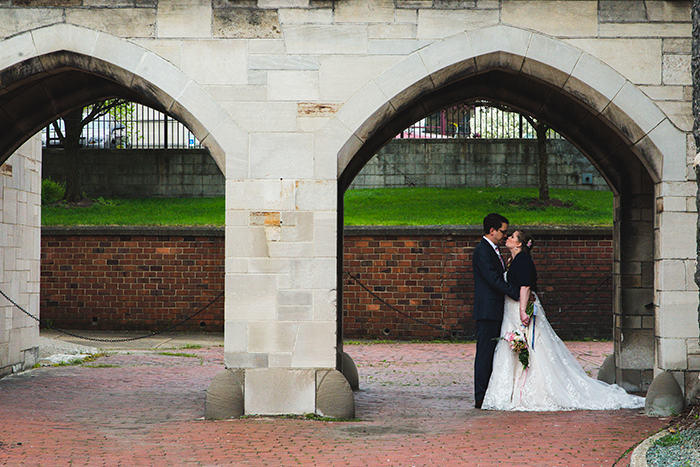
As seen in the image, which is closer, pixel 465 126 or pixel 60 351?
pixel 60 351

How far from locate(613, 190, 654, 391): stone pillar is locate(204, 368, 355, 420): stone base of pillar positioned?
10.8 feet

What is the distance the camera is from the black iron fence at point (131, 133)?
65.9 ft

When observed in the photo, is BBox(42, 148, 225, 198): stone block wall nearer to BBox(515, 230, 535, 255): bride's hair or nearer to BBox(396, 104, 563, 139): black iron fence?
BBox(396, 104, 563, 139): black iron fence

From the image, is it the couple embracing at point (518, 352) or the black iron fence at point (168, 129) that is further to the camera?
the black iron fence at point (168, 129)

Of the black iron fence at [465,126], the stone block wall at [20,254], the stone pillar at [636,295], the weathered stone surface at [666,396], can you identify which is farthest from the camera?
the black iron fence at [465,126]

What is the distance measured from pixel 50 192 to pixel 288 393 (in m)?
14.2

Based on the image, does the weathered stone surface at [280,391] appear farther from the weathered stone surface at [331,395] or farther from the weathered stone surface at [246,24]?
the weathered stone surface at [246,24]

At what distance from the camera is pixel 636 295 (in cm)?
803

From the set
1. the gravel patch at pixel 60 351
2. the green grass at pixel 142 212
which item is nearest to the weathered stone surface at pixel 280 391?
the gravel patch at pixel 60 351

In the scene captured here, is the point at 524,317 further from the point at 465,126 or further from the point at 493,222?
the point at 465,126

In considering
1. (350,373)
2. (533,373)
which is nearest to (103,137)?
(350,373)

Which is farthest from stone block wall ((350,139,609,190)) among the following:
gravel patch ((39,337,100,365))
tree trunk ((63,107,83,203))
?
gravel patch ((39,337,100,365))

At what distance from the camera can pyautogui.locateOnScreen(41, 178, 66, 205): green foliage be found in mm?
18641

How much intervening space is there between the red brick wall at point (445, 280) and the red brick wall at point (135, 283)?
8.65 feet
